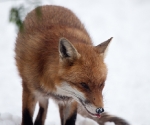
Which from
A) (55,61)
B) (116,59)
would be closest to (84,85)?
(55,61)

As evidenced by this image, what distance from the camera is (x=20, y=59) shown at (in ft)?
19.0

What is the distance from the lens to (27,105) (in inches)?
232

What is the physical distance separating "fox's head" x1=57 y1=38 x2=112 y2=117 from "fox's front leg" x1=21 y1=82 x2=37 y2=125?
679 millimetres

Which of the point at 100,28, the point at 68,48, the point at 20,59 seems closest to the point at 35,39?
the point at 20,59

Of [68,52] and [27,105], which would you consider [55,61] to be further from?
[27,105]

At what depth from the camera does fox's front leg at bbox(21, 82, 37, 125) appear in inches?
228

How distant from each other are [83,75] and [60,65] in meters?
0.37

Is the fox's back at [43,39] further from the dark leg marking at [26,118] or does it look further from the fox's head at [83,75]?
the dark leg marking at [26,118]

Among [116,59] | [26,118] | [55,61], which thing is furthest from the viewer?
[116,59]

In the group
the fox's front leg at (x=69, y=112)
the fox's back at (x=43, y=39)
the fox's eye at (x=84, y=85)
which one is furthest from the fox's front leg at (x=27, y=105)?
the fox's eye at (x=84, y=85)

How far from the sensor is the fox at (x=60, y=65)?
16.1ft

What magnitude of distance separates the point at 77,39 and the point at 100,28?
231 inches

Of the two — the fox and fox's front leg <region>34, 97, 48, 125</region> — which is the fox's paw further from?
fox's front leg <region>34, 97, 48, 125</region>

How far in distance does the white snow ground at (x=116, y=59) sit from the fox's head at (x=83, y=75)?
4.59 ft
